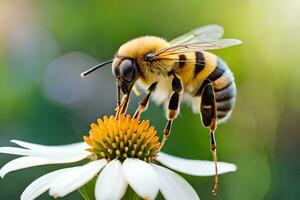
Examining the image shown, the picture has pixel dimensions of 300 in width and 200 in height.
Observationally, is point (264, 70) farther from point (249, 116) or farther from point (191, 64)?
point (191, 64)

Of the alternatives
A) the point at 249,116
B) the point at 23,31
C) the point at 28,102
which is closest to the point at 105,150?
the point at 28,102

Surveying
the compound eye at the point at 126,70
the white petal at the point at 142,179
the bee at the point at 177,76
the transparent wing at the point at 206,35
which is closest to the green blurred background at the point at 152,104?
the transparent wing at the point at 206,35

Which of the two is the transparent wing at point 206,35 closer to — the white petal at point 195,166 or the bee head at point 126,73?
the bee head at point 126,73

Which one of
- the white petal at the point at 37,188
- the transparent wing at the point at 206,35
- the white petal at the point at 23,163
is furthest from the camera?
the transparent wing at the point at 206,35

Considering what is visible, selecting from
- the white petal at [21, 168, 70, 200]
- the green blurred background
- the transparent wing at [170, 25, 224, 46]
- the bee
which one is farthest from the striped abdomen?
the green blurred background

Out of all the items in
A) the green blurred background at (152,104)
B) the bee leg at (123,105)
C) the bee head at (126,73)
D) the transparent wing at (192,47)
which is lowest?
the green blurred background at (152,104)

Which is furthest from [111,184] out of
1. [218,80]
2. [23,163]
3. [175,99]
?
[218,80]
